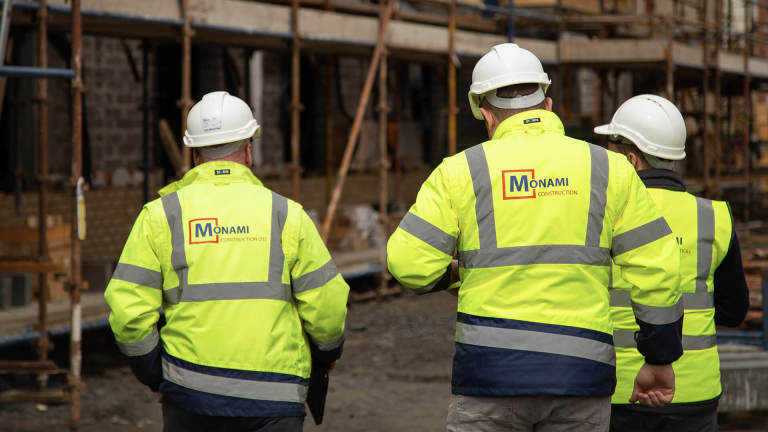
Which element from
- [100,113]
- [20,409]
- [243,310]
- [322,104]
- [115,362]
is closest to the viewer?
[243,310]

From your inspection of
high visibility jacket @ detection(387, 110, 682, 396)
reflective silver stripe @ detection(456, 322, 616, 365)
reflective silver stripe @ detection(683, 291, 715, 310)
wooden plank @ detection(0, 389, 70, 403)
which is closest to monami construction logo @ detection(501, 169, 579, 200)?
high visibility jacket @ detection(387, 110, 682, 396)

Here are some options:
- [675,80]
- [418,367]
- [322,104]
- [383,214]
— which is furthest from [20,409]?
[675,80]

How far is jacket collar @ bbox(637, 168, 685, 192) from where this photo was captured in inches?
169

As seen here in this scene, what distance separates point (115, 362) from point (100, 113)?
13.1 ft

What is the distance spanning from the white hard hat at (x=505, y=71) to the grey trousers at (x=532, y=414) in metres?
0.89

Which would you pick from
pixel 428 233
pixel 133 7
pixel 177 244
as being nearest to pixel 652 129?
pixel 428 233

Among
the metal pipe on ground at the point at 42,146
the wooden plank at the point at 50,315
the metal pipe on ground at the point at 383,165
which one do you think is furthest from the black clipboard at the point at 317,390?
the metal pipe on ground at the point at 383,165

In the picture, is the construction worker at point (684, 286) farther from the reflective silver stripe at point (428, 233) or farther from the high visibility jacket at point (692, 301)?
the reflective silver stripe at point (428, 233)

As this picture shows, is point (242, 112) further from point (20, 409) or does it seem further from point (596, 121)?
point (596, 121)

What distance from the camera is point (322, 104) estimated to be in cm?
1789

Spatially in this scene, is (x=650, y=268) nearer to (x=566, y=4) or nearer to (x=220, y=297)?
(x=220, y=297)

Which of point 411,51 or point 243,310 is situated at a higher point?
point 411,51

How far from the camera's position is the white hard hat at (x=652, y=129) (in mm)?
4355

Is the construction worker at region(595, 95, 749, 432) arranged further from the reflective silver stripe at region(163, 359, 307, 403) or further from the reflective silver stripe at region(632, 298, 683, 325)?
the reflective silver stripe at region(163, 359, 307, 403)
